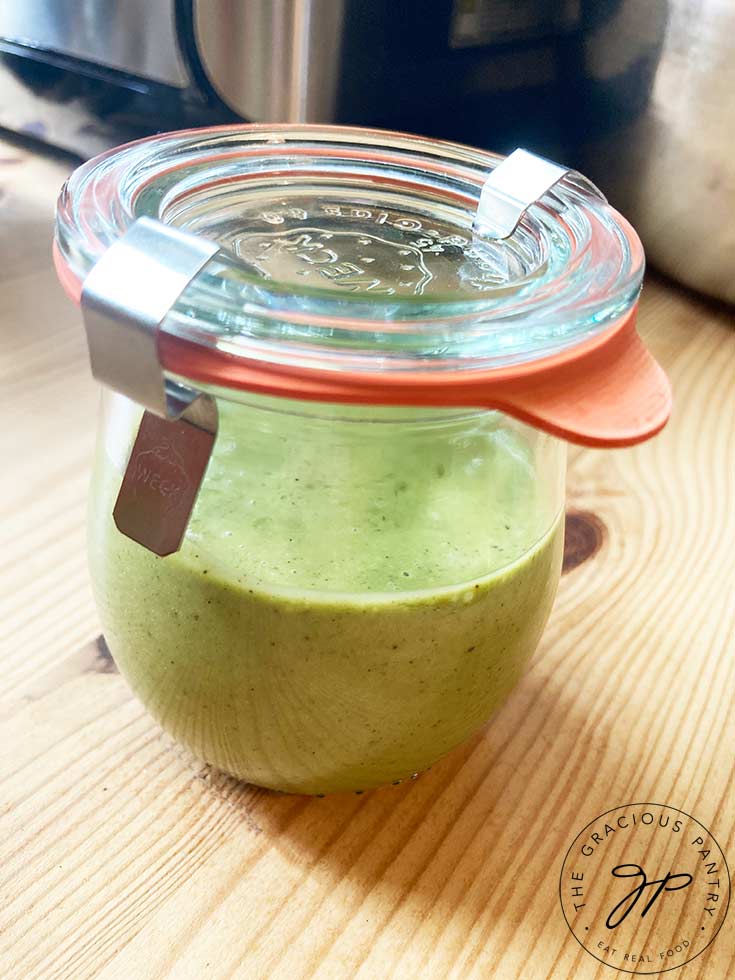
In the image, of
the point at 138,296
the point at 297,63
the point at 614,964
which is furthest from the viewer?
the point at 297,63

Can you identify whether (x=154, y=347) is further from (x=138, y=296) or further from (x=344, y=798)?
(x=344, y=798)

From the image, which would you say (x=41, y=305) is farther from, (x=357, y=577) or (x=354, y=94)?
(x=357, y=577)

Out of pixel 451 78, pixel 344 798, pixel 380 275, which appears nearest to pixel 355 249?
pixel 380 275

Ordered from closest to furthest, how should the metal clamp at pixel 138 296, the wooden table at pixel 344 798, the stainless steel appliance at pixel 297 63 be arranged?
the metal clamp at pixel 138 296 → the wooden table at pixel 344 798 → the stainless steel appliance at pixel 297 63

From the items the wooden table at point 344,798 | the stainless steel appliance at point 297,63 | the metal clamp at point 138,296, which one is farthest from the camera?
the stainless steel appliance at point 297,63

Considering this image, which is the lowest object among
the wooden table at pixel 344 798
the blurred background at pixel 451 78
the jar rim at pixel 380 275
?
the wooden table at pixel 344 798

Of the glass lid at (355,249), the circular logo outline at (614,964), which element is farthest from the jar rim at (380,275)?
the circular logo outline at (614,964)

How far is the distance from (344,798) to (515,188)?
0.29 m

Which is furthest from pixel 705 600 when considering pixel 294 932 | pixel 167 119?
pixel 167 119

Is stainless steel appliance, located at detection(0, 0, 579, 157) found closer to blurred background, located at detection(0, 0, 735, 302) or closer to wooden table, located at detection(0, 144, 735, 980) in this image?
blurred background, located at detection(0, 0, 735, 302)

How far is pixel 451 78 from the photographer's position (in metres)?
0.80

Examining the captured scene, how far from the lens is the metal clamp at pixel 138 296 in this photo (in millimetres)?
282

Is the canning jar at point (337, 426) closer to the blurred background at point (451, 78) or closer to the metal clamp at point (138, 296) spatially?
the metal clamp at point (138, 296)

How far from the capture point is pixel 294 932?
0.40 m
